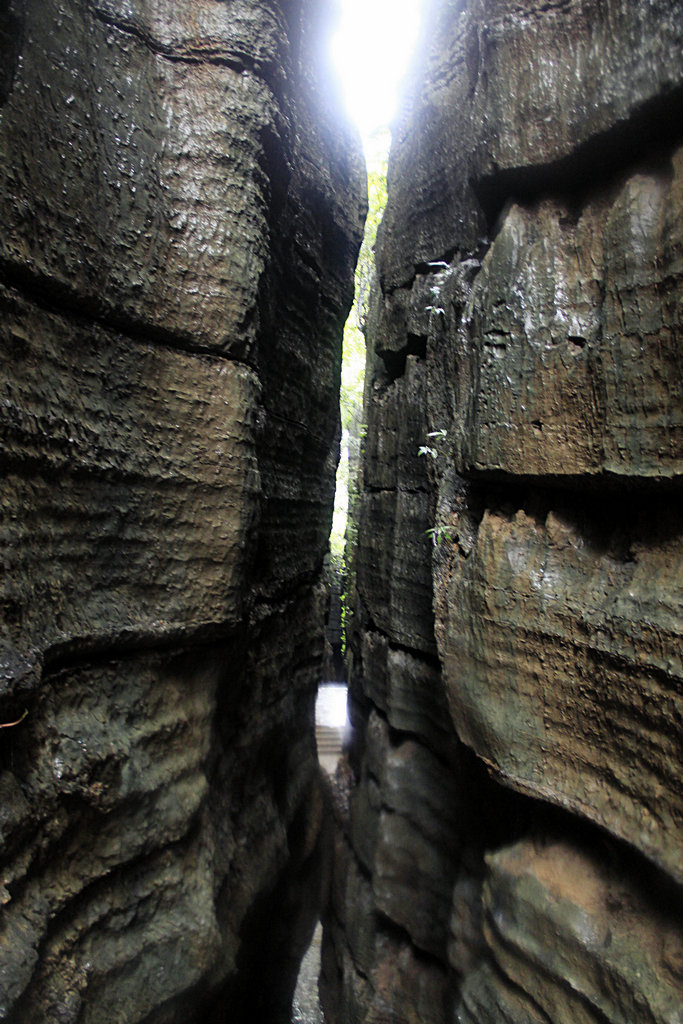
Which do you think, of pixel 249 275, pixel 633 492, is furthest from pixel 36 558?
pixel 633 492

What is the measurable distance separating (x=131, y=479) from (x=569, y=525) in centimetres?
204

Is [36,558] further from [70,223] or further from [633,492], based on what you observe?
[633,492]

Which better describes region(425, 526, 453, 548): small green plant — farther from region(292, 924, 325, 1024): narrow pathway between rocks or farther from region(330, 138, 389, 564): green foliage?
region(330, 138, 389, 564): green foliage

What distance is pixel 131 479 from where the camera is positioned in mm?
2729

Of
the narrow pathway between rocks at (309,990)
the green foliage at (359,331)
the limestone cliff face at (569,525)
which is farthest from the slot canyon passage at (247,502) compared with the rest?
the green foliage at (359,331)

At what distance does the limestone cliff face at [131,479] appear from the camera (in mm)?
2242

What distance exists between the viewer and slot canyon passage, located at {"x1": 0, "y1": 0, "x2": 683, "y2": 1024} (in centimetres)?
213

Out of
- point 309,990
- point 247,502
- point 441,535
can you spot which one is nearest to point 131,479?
point 247,502

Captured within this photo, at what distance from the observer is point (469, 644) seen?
2.85 m

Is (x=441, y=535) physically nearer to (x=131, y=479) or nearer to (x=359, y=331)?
(x=131, y=479)

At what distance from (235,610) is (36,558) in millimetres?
1097

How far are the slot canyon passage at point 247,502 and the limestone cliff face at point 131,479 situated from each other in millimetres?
15

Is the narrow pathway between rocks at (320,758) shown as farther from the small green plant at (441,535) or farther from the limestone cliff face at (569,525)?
the small green plant at (441,535)

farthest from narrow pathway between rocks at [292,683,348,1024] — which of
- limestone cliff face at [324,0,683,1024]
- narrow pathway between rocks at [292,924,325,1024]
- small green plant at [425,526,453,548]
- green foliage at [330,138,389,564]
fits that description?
small green plant at [425,526,453,548]
